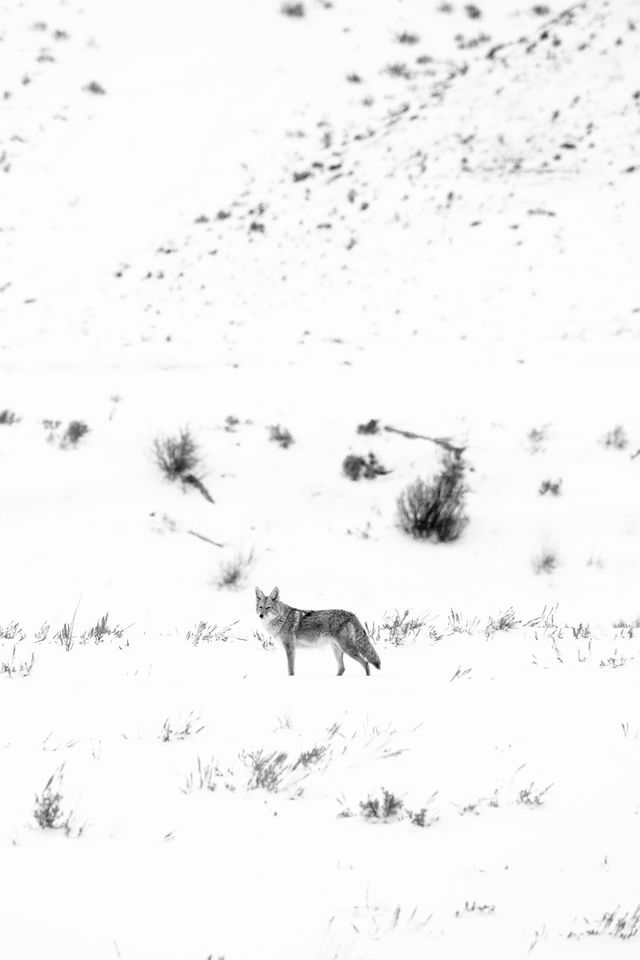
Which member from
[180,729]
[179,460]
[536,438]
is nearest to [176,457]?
[179,460]

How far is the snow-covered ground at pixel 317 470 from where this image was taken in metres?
2.65

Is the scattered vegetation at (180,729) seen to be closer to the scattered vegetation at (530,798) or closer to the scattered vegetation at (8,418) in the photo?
the scattered vegetation at (530,798)

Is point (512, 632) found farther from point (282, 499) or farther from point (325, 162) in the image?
point (325, 162)

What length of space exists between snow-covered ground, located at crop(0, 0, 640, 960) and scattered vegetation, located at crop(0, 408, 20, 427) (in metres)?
0.23

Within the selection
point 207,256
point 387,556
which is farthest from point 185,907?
point 207,256

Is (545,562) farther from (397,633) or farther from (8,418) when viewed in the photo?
(8,418)

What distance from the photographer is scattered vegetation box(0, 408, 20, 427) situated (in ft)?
39.2

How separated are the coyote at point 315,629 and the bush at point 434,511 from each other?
5174 mm

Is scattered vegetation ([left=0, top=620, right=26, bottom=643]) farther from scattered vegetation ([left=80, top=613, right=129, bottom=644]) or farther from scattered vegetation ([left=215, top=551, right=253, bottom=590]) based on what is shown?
scattered vegetation ([left=215, top=551, right=253, bottom=590])

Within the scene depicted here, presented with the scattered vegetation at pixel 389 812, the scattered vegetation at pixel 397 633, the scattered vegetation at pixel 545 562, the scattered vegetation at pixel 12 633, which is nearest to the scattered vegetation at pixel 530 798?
the scattered vegetation at pixel 389 812

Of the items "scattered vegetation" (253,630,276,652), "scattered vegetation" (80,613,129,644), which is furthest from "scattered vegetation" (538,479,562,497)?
"scattered vegetation" (80,613,129,644)

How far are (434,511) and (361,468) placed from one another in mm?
1651

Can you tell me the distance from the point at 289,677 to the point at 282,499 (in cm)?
602

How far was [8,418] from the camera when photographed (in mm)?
12023
